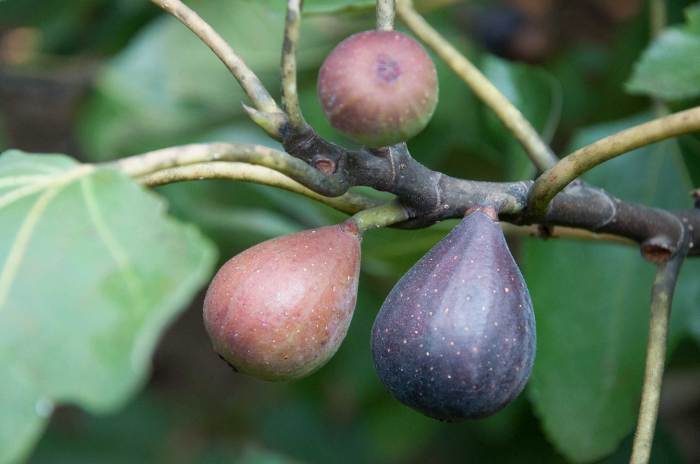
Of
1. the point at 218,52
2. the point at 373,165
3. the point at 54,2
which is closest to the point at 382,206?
the point at 373,165

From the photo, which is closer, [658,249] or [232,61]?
[232,61]

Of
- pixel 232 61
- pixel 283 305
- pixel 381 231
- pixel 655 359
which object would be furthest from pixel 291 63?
pixel 381 231

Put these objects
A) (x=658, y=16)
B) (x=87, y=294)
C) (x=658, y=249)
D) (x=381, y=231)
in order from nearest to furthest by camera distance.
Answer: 1. (x=87, y=294)
2. (x=658, y=249)
3. (x=381, y=231)
4. (x=658, y=16)

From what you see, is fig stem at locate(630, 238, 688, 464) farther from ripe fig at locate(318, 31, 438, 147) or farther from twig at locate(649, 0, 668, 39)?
twig at locate(649, 0, 668, 39)

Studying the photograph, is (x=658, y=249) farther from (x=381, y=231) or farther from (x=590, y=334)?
(x=381, y=231)

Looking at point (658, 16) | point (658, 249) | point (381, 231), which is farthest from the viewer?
point (658, 16)

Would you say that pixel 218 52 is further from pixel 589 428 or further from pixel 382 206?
pixel 589 428

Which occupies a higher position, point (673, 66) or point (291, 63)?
point (291, 63)
